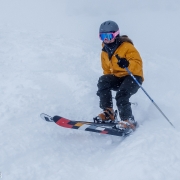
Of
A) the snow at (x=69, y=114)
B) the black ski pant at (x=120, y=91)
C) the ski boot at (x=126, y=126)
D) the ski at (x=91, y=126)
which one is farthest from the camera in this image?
the black ski pant at (x=120, y=91)

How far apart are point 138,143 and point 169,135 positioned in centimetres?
60

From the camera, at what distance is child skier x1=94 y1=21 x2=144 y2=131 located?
5.07 meters

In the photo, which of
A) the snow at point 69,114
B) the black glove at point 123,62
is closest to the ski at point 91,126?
the snow at point 69,114

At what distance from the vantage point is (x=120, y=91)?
512cm

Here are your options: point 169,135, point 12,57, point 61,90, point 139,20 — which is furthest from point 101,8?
point 169,135

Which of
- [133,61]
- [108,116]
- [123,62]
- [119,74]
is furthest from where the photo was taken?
[119,74]

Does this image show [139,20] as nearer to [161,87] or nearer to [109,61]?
[161,87]

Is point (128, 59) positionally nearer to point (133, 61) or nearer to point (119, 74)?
point (133, 61)

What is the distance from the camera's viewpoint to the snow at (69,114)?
369cm

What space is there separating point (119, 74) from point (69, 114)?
1.32 metres

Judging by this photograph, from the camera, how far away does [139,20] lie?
76.2ft

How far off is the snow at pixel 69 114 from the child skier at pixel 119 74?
0.47 meters

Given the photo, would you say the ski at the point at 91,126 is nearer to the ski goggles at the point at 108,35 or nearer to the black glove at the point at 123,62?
the black glove at the point at 123,62

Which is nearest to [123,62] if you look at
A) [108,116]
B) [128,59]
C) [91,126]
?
[128,59]
